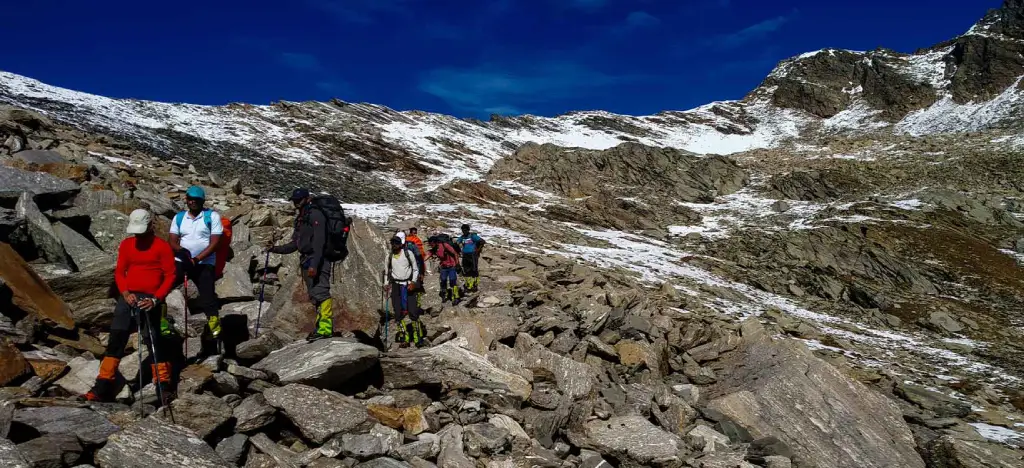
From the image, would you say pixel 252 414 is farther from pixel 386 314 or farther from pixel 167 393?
pixel 386 314

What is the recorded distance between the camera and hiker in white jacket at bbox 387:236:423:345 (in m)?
9.89

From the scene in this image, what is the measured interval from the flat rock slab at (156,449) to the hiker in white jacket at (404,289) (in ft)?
16.2

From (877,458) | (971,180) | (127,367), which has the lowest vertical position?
(877,458)

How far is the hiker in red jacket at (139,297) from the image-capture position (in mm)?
5859

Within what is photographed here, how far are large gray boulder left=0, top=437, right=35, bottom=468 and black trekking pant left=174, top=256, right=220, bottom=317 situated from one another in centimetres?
342

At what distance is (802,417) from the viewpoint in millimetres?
8836

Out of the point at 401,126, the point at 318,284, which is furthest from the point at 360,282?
the point at 401,126

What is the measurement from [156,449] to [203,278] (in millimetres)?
3497

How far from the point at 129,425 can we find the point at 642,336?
944 centimetres

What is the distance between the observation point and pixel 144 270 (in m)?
6.17

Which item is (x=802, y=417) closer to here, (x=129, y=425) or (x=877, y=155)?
(x=129, y=425)

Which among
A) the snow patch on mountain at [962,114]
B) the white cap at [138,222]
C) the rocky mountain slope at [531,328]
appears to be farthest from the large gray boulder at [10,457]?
the snow patch on mountain at [962,114]

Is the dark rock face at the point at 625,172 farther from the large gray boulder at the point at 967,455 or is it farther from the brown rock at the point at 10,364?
the brown rock at the point at 10,364

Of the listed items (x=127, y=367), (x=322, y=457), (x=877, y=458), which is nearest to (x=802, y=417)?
(x=877, y=458)
